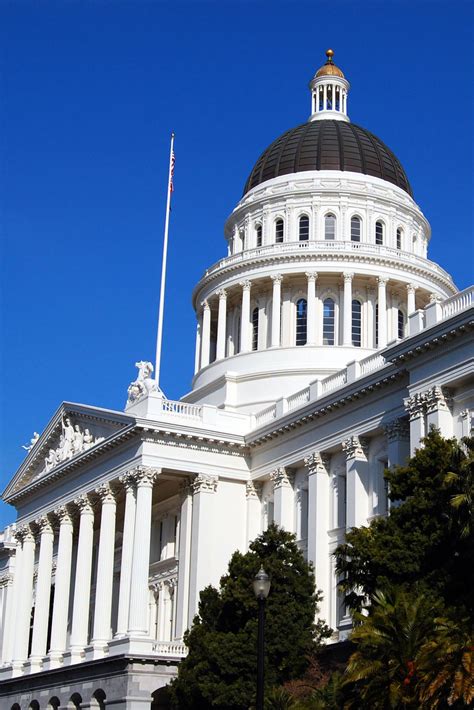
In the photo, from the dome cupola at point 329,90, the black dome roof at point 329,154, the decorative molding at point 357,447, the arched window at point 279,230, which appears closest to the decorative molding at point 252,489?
the decorative molding at point 357,447

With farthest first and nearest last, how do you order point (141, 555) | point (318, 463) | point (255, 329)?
1. point (255, 329)
2. point (141, 555)
3. point (318, 463)

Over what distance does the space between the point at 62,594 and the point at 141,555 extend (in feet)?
33.2

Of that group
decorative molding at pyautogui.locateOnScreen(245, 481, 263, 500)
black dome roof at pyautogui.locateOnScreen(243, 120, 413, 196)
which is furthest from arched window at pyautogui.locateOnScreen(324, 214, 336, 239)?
decorative molding at pyautogui.locateOnScreen(245, 481, 263, 500)

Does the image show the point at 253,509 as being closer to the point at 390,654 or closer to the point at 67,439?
the point at 67,439

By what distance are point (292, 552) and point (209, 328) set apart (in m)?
29.5

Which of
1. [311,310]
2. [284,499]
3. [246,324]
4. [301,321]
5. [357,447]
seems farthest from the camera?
[246,324]

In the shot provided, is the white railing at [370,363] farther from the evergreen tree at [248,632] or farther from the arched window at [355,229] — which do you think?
the arched window at [355,229]

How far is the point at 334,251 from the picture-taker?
6556 centimetres

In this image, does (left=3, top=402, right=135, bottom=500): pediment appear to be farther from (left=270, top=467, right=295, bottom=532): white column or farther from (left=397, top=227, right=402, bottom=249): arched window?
(left=397, top=227, right=402, bottom=249): arched window

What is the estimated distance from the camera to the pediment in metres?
56.1

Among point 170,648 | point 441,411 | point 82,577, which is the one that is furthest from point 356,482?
point 82,577

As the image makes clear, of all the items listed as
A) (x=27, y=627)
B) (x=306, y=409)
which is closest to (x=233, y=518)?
(x=306, y=409)

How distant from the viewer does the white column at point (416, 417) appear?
134 ft

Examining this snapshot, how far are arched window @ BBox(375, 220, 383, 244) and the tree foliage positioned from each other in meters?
35.9
